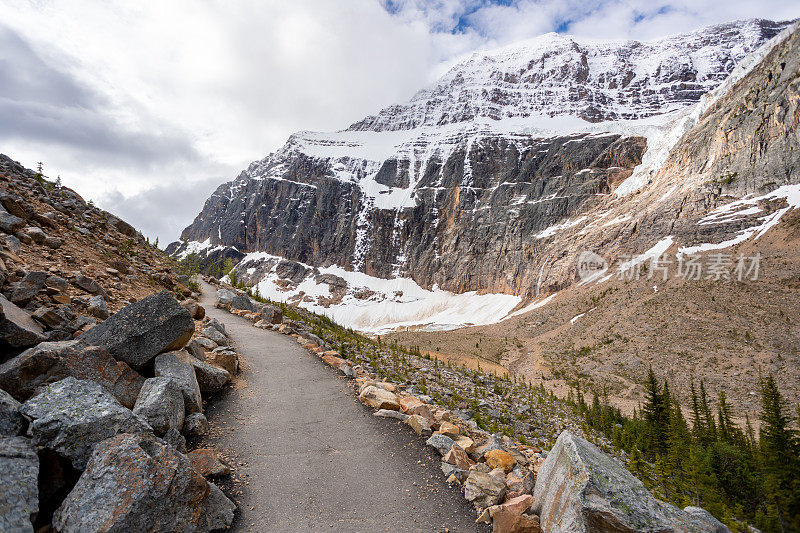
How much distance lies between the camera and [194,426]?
6.57m

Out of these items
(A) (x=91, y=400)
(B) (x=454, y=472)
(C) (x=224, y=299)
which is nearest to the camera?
(A) (x=91, y=400)

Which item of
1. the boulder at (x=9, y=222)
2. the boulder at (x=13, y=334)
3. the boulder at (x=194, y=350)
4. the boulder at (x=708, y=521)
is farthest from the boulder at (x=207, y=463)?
the boulder at (x=9, y=222)

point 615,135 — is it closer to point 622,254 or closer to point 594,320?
point 622,254

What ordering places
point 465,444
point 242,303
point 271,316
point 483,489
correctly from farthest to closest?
point 242,303, point 271,316, point 465,444, point 483,489

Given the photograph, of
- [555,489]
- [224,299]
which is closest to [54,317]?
[555,489]

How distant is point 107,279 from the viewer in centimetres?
1084

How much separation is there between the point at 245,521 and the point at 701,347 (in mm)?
51936

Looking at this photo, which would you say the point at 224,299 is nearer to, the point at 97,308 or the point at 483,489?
the point at 97,308

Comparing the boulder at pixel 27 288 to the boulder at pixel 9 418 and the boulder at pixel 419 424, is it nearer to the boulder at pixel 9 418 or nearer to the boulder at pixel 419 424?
the boulder at pixel 9 418

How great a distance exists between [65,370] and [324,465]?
472cm

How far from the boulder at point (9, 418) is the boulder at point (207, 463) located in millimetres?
2342

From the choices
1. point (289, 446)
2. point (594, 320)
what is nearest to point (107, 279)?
point (289, 446)

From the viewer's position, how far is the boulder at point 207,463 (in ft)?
17.9

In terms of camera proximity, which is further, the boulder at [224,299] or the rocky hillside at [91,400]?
the boulder at [224,299]
